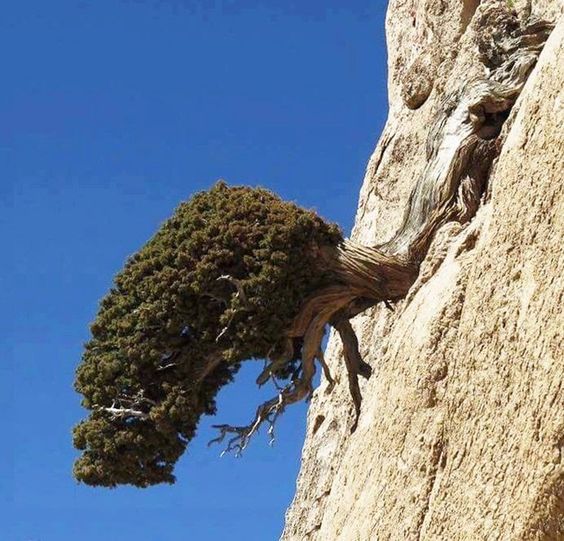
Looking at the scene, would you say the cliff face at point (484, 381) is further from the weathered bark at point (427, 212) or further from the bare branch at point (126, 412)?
the bare branch at point (126, 412)

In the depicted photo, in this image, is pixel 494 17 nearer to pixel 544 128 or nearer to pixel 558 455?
pixel 544 128

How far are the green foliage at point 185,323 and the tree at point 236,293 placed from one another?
0.02 m

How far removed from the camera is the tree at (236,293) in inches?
650

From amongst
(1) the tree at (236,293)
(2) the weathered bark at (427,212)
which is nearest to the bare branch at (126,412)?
(1) the tree at (236,293)

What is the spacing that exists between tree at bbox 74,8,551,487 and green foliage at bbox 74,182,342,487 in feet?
0.06

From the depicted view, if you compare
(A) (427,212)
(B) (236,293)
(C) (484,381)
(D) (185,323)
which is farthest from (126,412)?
(C) (484,381)

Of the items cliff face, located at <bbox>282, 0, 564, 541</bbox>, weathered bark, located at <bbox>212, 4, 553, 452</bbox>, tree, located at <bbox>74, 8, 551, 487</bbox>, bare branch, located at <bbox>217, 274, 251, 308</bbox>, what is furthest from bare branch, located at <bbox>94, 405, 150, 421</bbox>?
cliff face, located at <bbox>282, 0, 564, 541</bbox>

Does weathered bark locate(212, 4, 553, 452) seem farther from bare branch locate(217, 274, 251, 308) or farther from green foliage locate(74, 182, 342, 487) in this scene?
bare branch locate(217, 274, 251, 308)

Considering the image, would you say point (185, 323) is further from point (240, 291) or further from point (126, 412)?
point (126, 412)

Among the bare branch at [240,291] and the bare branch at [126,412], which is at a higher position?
the bare branch at [240,291]

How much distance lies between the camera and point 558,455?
1092 cm

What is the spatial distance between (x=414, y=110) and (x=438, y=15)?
192cm

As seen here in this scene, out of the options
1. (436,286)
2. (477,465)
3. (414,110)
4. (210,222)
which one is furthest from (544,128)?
(414,110)

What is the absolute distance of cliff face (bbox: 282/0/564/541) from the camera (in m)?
11.3
